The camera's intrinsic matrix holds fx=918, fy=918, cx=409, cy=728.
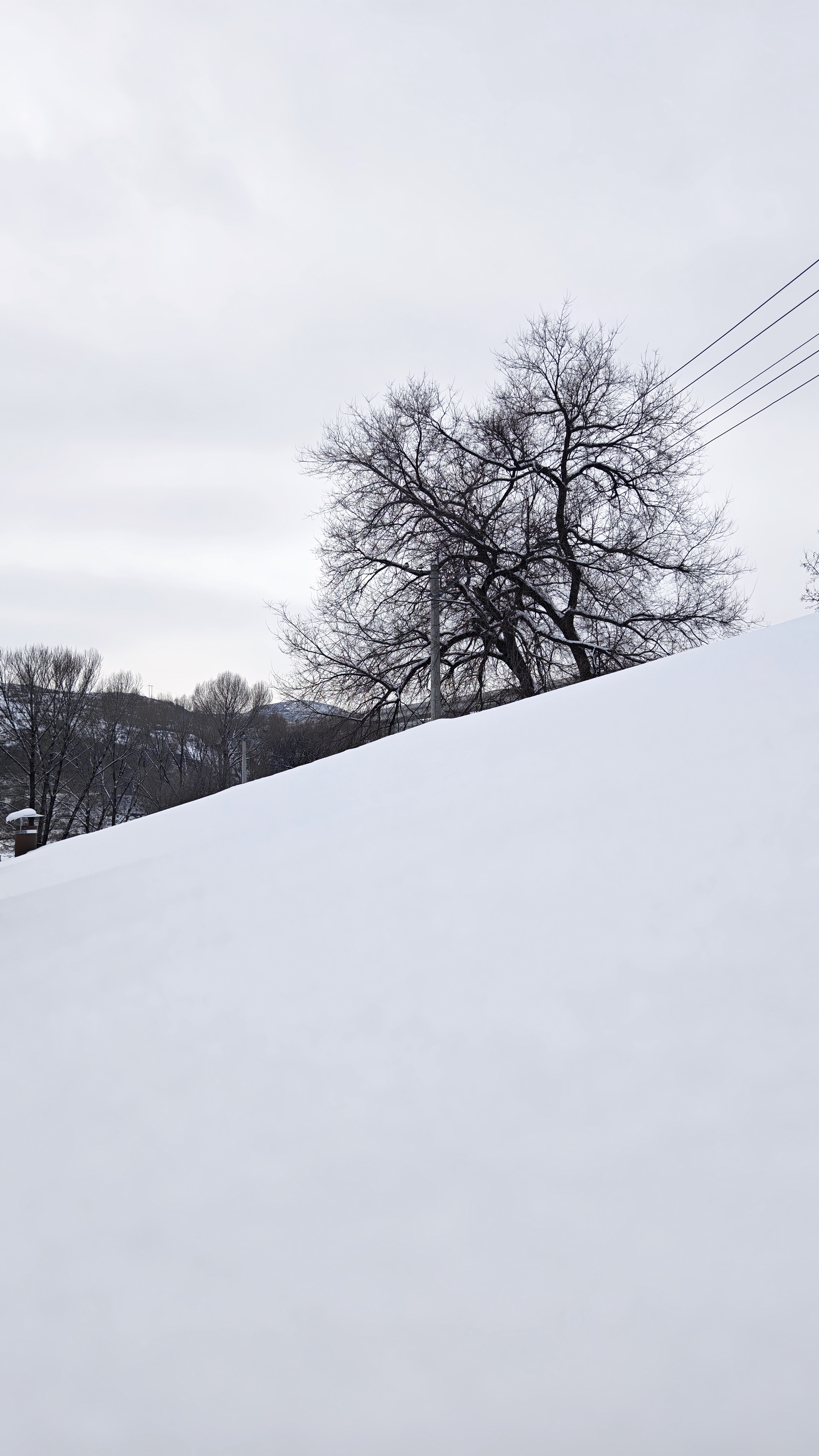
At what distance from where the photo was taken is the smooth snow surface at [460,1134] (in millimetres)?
1356

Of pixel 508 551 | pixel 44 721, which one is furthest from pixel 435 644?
pixel 44 721

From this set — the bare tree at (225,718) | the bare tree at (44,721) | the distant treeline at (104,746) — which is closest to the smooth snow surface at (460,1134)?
the distant treeline at (104,746)

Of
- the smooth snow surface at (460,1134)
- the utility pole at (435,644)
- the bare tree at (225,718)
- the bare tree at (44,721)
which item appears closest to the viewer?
A: the smooth snow surface at (460,1134)

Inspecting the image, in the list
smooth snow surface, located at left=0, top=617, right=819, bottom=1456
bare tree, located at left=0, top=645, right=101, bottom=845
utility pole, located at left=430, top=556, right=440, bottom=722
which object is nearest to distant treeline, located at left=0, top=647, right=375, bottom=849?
bare tree, located at left=0, top=645, right=101, bottom=845

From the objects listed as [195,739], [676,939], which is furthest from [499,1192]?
[195,739]

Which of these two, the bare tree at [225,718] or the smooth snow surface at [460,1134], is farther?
the bare tree at [225,718]

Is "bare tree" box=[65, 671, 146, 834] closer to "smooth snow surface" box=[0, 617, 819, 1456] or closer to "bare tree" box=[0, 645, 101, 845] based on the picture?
"bare tree" box=[0, 645, 101, 845]

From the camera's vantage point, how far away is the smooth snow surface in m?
1.36

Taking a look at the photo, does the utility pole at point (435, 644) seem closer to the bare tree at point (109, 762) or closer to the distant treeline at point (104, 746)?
the distant treeline at point (104, 746)

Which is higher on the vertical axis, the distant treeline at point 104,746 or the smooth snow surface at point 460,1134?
the distant treeline at point 104,746

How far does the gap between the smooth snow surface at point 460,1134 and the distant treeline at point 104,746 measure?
17753mm

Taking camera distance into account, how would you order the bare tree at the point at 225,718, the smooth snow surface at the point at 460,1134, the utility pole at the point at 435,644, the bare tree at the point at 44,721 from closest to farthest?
the smooth snow surface at the point at 460,1134 < the utility pole at the point at 435,644 < the bare tree at the point at 44,721 < the bare tree at the point at 225,718

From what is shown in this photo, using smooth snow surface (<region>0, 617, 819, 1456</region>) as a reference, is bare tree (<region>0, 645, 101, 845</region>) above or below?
above

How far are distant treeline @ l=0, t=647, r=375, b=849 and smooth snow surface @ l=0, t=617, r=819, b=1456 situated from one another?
17.8 m
